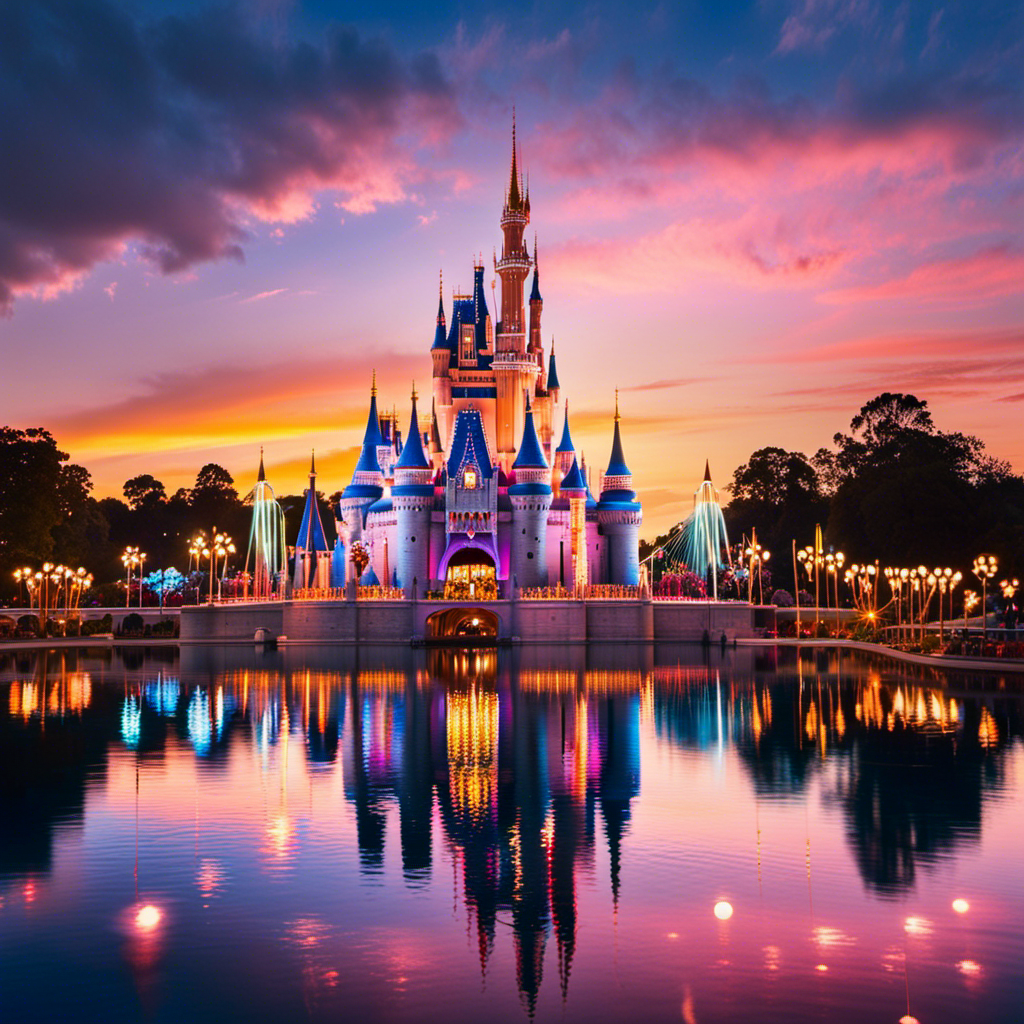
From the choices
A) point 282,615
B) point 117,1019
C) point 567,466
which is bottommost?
point 117,1019

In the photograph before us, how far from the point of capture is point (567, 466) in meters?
89.9

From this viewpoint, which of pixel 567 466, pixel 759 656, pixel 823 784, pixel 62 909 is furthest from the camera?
pixel 567 466

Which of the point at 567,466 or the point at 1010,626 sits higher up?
the point at 567,466

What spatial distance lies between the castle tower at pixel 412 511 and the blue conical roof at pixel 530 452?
616 centimetres

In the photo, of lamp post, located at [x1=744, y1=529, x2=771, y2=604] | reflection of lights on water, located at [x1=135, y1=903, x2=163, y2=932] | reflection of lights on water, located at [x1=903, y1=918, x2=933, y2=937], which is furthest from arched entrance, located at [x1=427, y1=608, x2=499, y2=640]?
reflection of lights on water, located at [x1=903, y1=918, x2=933, y2=937]

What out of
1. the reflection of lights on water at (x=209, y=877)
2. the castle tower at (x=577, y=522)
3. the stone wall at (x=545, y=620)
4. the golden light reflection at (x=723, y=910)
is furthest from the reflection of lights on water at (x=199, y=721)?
the castle tower at (x=577, y=522)

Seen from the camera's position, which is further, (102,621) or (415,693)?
(102,621)

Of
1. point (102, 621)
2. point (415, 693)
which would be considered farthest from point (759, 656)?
point (102, 621)

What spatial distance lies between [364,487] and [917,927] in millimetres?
81432

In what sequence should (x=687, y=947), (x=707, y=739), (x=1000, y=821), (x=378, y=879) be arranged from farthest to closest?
(x=707, y=739) < (x=1000, y=821) < (x=378, y=879) < (x=687, y=947)

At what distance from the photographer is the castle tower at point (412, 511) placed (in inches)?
3247

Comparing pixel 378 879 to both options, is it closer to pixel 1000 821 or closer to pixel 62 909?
pixel 62 909

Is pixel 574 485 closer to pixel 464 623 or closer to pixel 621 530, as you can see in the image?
pixel 621 530

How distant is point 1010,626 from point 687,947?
6055 centimetres
